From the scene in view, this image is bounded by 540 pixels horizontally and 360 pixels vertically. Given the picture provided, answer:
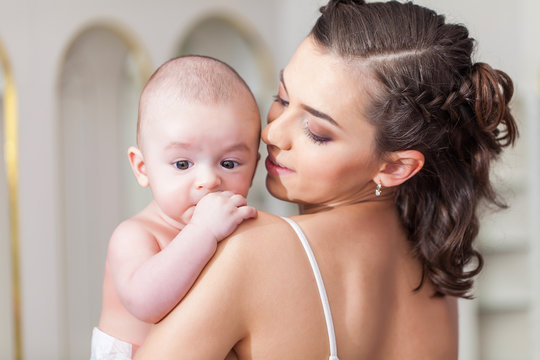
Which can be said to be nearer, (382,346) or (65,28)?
(382,346)

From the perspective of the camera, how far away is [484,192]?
1377 millimetres

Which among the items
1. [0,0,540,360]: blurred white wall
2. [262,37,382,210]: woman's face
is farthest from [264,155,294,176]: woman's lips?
[0,0,540,360]: blurred white wall

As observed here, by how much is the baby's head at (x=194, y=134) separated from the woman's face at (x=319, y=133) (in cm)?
6

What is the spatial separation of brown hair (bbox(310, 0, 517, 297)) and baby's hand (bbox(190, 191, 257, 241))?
29 centimetres

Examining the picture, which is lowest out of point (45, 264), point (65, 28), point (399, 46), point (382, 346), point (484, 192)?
point (45, 264)

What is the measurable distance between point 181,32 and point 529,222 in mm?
2355

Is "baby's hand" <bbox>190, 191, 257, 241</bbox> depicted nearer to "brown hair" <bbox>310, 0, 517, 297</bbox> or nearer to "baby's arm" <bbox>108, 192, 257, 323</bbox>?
"baby's arm" <bbox>108, 192, 257, 323</bbox>

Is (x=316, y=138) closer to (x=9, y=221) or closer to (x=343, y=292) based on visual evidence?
(x=343, y=292)

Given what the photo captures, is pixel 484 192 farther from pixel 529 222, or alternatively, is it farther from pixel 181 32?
pixel 181 32

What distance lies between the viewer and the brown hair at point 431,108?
1.10 metres

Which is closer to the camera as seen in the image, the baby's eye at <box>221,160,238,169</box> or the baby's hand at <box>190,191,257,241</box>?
the baby's hand at <box>190,191,257,241</box>

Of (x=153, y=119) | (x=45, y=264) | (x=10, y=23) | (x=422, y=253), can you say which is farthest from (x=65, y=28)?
(x=422, y=253)

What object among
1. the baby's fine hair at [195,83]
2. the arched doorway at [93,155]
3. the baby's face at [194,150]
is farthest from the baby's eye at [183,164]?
the arched doorway at [93,155]

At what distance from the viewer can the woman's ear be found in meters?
1.17
